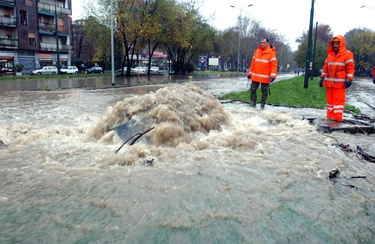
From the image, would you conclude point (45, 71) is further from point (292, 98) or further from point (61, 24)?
point (292, 98)

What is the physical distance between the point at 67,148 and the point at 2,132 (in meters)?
1.84

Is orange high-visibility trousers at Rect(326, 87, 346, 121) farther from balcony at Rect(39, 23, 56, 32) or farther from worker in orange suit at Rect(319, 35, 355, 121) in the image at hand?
balcony at Rect(39, 23, 56, 32)

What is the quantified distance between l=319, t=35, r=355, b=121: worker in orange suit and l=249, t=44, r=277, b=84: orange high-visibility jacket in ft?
5.24

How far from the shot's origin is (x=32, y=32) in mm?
48938

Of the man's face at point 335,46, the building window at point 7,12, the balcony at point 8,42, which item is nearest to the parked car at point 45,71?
the balcony at point 8,42

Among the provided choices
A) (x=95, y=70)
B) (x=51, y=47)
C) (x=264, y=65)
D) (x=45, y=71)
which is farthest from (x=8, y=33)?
(x=264, y=65)

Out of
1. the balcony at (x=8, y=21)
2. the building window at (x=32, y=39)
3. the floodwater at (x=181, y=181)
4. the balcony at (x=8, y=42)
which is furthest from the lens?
the building window at (x=32, y=39)

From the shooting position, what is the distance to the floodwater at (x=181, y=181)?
9.05 ft

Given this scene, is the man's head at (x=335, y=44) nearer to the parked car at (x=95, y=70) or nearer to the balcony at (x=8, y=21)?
the balcony at (x=8, y=21)

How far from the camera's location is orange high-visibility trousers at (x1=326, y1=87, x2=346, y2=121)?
7398mm

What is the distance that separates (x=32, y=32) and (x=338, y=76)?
168 ft

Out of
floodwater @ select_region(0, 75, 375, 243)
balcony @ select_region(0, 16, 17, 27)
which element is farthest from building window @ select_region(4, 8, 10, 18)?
floodwater @ select_region(0, 75, 375, 243)

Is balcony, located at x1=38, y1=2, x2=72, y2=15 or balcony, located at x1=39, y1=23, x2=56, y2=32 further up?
balcony, located at x1=38, y1=2, x2=72, y2=15

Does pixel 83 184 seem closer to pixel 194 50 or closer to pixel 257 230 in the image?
pixel 257 230
